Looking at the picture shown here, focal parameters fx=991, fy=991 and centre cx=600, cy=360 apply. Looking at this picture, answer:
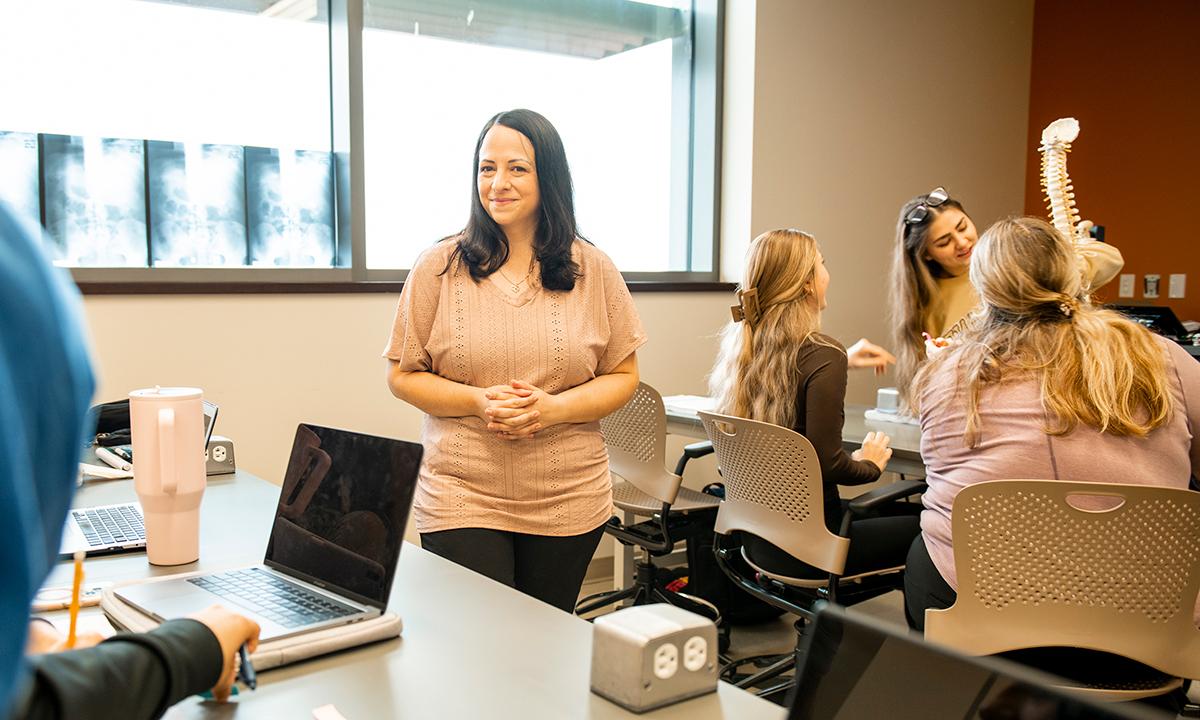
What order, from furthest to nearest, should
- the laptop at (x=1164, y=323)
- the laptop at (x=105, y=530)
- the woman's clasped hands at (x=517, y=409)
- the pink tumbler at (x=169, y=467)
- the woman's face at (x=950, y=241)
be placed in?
the laptop at (x=1164, y=323) → the woman's face at (x=950, y=241) → the woman's clasped hands at (x=517, y=409) → the laptop at (x=105, y=530) → the pink tumbler at (x=169, y=467)

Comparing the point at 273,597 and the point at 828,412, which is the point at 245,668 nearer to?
the point at 273,597

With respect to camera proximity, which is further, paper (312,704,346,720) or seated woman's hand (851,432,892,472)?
seated woman's hand (851,432,892,472)

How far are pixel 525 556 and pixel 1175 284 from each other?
4.35m

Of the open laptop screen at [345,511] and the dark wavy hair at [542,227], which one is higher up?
the dark wavy hair at [542,227]

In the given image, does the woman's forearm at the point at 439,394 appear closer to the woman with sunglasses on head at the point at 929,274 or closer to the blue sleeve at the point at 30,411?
the blue sleeve at the point at 30,411

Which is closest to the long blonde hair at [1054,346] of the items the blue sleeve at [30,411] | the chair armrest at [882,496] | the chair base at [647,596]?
the chair armrest at [882,496]

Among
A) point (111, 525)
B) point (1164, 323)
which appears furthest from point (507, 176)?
point (1164, 323)

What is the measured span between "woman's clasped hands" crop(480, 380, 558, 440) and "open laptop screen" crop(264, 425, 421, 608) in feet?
1.49

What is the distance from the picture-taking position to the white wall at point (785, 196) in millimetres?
3170

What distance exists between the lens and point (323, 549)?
4.32 ft

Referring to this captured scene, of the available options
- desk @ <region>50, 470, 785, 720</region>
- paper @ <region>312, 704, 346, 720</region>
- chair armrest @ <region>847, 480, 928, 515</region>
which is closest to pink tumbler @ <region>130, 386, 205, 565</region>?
desk @ <region>50, 470, 785, 720</region>

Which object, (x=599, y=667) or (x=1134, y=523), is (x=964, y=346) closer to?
(x=1134, y=523)

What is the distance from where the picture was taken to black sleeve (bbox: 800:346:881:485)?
2533 mm

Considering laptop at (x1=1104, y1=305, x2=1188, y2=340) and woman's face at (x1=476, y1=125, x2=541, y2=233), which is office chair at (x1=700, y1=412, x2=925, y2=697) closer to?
woman's face at (x1=476, y1=125, x2=541, y2=233)
